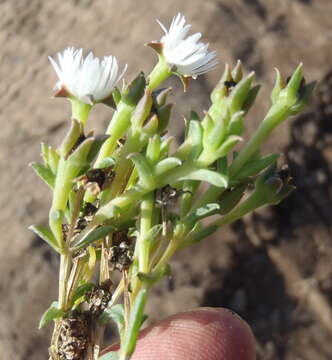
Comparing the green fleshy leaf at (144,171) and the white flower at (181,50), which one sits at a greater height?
the white flower at (181,50)

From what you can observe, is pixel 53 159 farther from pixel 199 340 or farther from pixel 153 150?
pixel 199 340

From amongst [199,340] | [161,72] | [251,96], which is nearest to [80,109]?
[161,72]

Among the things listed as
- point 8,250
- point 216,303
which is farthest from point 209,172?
point 8,250

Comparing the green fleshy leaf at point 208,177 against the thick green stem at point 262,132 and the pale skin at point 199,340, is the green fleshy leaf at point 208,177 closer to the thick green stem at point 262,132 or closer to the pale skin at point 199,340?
the thick green stem at point 262,132

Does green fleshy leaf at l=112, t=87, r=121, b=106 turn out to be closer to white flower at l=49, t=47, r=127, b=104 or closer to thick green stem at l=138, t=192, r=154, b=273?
white flower at l=49, t=47, r=127, b=104

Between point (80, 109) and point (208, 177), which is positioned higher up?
point (80, 109)

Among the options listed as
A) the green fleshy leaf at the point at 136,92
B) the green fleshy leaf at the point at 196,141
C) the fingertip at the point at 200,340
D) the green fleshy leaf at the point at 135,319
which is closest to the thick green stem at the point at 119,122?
the green fleshy leaf at the point at 136,92
